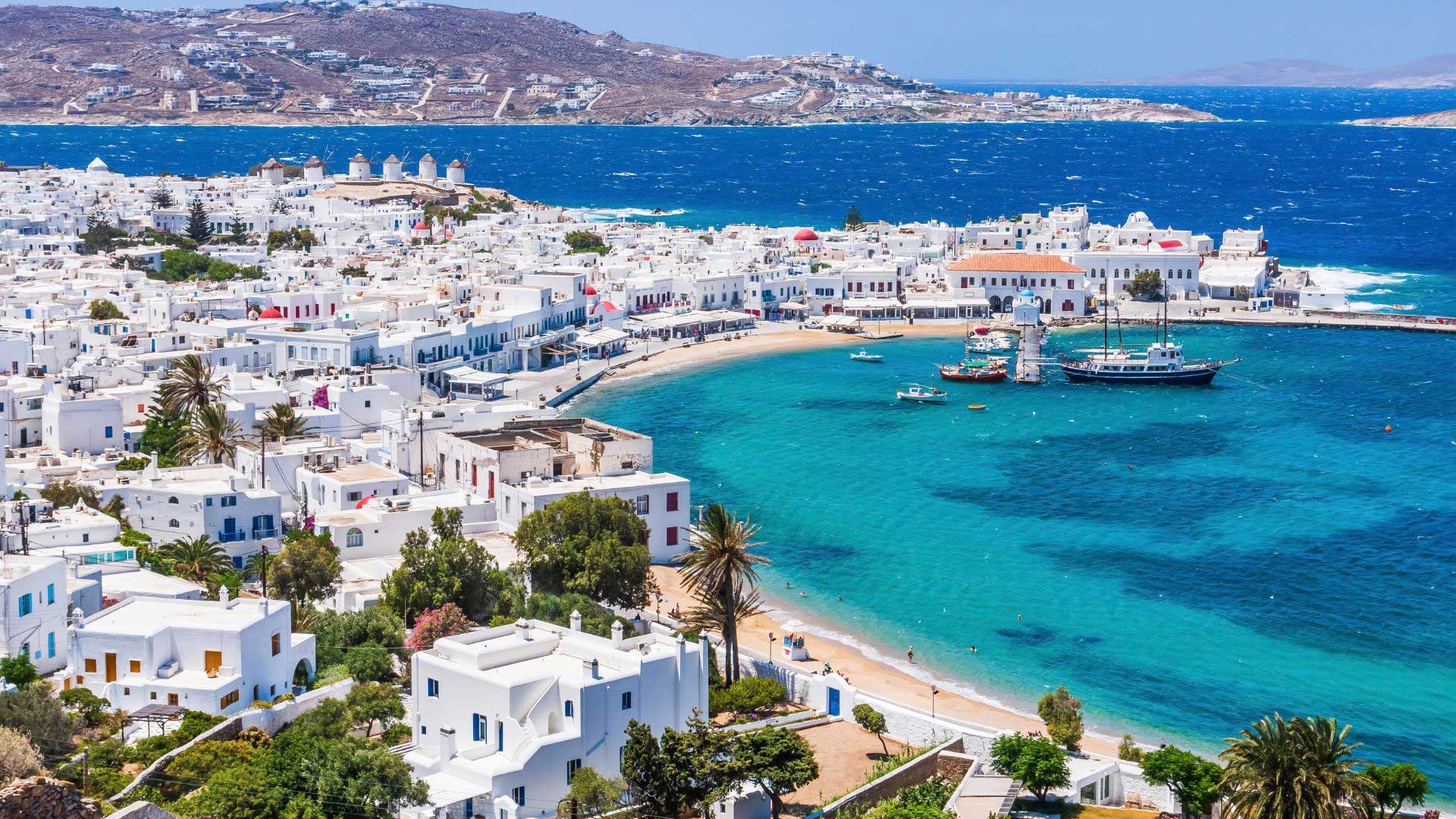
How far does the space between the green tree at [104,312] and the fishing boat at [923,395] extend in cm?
3417

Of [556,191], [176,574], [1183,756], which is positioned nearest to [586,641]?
[1183,756]

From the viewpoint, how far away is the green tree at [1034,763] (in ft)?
102

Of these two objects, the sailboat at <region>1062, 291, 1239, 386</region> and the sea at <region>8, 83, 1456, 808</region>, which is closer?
the sea at <region>8, 83, 1456, 808</region>

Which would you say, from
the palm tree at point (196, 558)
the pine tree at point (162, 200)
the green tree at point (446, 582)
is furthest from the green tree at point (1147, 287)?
the palm tree at point (196, 558)

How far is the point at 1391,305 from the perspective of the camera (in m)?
109

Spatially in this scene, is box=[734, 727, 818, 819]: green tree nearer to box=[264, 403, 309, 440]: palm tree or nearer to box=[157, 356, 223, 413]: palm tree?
box=[264, 403, 309, 440]: palm tree

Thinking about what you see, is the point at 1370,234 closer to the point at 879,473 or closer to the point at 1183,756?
the point at 879,473

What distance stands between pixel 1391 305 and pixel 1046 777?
86.4 meters

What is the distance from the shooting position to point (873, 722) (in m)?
34.8

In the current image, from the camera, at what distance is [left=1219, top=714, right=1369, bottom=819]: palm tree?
88.5ft

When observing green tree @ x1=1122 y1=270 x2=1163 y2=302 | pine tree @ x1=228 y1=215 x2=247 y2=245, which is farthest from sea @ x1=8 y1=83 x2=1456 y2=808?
pine tree @ x1=228 y1=215 x2=247 y2=245

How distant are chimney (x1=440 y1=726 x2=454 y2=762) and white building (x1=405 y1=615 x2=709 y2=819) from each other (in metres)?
0.02

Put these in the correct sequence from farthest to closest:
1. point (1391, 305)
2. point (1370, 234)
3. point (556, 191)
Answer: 1. point (556, 191)
2. point (1370, 234)
3. point (1391, 305)

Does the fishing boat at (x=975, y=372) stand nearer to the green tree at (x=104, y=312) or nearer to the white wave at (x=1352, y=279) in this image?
the white wave at (x=1352, y=279)
